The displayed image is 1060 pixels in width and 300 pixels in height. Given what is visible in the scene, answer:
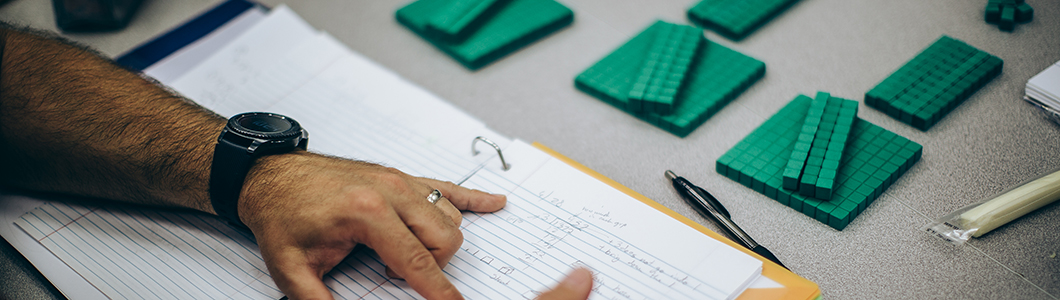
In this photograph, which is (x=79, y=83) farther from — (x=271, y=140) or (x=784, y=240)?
(x=784, y=240)

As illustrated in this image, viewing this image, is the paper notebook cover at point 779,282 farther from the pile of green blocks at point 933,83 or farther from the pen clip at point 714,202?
the pile of green blocks at point 933,83

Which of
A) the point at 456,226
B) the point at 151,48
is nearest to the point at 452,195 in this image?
the point at 456,226

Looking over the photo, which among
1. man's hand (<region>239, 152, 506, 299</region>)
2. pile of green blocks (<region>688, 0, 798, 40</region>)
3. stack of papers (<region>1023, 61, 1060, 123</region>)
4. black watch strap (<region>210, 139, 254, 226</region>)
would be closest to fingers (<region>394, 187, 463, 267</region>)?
man's hand (<region>239, 152, 506, 299</region>)

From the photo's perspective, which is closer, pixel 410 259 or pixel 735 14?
pixel 410 259

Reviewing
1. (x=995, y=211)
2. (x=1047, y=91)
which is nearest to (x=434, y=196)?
(x=995, y=211)

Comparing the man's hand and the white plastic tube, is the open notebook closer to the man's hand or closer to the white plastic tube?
the man's hand

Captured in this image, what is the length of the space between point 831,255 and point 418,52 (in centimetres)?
84

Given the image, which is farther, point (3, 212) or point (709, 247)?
point (3, 212)

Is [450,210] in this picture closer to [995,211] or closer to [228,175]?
[228,175]

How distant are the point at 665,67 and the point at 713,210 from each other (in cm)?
31

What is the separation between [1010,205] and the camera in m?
0.78

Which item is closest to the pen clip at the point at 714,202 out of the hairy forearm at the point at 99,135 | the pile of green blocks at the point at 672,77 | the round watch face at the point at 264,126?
the pile of green blocks at the point at 672,77

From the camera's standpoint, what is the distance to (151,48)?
1.29 meters

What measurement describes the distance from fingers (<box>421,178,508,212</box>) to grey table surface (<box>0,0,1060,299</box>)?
0.22 m
